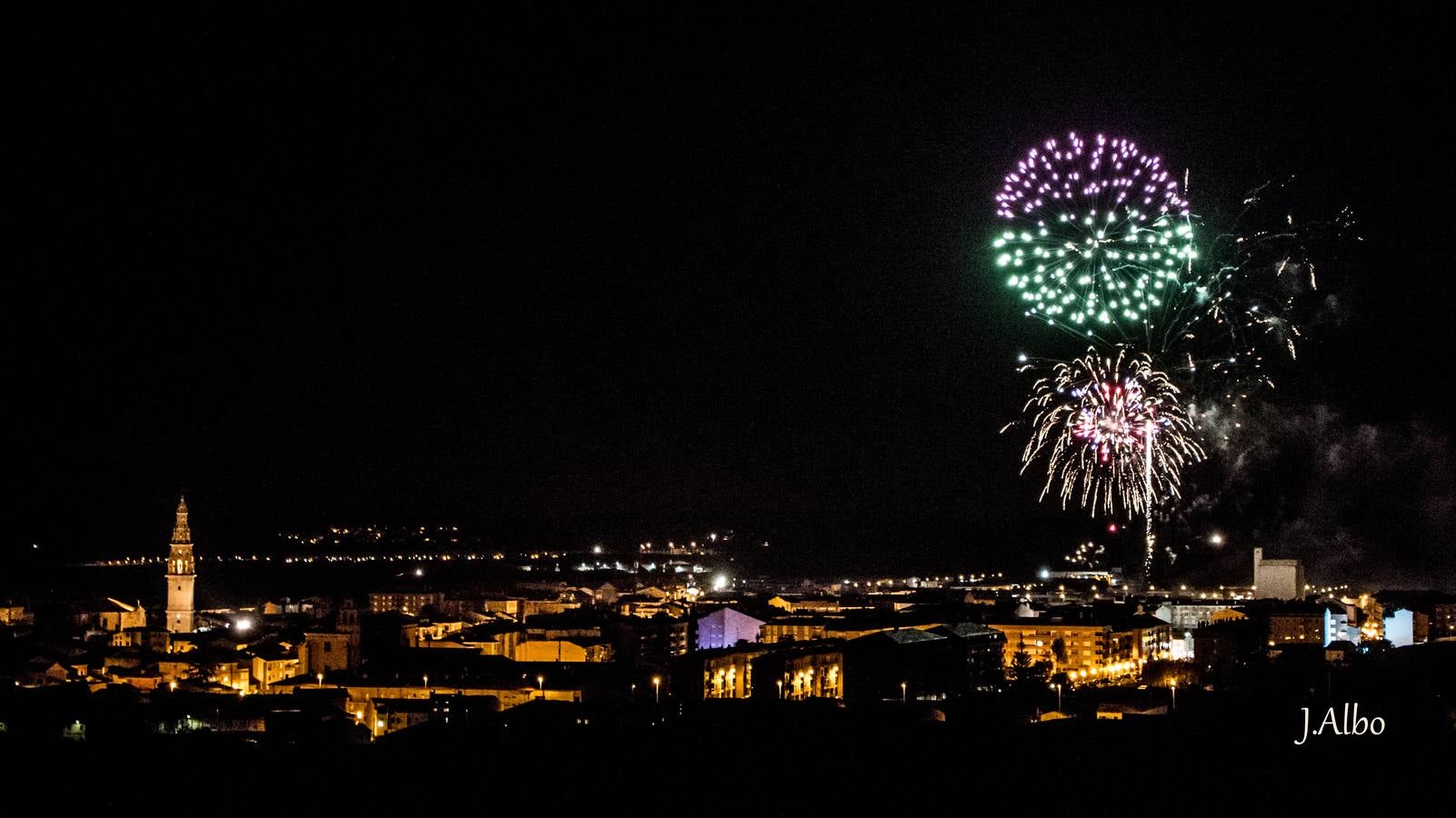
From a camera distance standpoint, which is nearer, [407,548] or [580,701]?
[580,701]

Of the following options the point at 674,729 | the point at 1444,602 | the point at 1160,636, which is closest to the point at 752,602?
the point at 1160,636

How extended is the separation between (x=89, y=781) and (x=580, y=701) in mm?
6696

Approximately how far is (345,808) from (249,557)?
8229 cm

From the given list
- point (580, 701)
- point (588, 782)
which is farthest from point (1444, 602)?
point (588, 782)

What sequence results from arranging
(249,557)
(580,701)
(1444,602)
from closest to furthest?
(580,701) < (1444,602) < (249,557)

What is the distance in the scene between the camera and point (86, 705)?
14.0 metres

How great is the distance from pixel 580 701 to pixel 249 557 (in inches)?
2967

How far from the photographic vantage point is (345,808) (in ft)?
25.2

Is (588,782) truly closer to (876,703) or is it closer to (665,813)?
(665,813)

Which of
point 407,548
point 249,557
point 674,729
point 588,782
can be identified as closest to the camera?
point 588,782

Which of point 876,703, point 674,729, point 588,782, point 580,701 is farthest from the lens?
point 580,701

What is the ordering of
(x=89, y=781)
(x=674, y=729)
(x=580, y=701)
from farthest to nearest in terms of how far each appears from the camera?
1. (x=580, y=701)
2. (x=674, y=729)
3. (x=89, y=781)

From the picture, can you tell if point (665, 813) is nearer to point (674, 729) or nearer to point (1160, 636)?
point (674, 729)

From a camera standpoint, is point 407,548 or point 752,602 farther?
point 407,548
